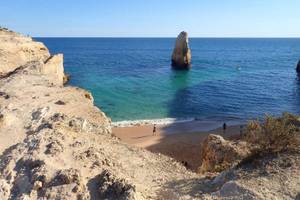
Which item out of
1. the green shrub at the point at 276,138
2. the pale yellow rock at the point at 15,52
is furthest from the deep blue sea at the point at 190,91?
the green shrub at the point at 276,138

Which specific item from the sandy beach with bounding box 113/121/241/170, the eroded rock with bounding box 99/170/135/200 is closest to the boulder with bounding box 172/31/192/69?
the sandy beach with bounding box 113/121/241/170

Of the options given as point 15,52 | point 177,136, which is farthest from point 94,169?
point 15,52

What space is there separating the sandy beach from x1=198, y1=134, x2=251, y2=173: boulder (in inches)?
235

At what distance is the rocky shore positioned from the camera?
37.2 feet

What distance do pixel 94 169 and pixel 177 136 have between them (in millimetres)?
19031

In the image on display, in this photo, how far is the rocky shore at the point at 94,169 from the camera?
1134 cm

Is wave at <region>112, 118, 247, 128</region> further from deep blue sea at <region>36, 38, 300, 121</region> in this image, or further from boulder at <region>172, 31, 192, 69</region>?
boulder at <region>172, 31, 192, 69</region>

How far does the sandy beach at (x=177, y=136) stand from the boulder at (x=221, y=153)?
596 cm

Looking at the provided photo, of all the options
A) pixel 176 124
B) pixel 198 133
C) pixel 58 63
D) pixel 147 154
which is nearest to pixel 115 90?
pixel 58 63

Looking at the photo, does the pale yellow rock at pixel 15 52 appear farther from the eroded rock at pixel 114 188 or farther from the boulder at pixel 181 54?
the boulder at pixel 181 54

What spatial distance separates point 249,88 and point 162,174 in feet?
135

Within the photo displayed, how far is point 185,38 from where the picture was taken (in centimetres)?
7112

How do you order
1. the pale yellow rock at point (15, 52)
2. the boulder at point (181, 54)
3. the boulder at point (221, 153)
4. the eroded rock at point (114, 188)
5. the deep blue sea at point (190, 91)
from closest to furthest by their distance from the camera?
the eroded rock at point (114, 188) → the boulder at point (221, 153) → the pale yellow rock at point (15, 52) → the deep blue sea at point (190, 91) → the boulder at point (181, 54)

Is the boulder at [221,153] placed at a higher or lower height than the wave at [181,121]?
higher
